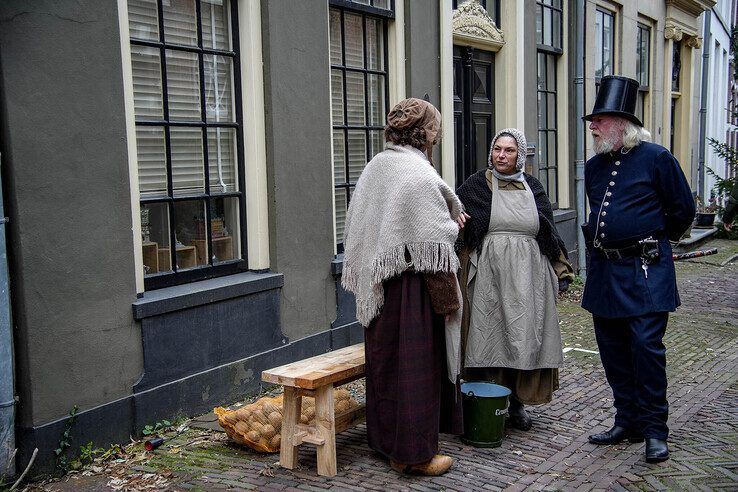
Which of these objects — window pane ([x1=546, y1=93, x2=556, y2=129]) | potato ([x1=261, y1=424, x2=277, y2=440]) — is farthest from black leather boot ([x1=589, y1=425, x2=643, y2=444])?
window pane ([x1=546, y1=93, x2=556, y2=129])

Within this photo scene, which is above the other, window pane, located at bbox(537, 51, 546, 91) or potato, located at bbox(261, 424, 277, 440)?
window pane, located at bbox(537, 51, 546, 91)

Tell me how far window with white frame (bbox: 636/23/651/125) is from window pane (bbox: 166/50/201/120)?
36.9 ft

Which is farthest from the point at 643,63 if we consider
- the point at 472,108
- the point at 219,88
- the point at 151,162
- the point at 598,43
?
the point at 151,162

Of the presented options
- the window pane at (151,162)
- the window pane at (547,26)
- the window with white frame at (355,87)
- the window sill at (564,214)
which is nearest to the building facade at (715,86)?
the window sill at (564,214)

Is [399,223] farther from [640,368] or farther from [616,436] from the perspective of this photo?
[616,436]

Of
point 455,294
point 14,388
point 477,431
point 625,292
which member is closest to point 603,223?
point 625,292

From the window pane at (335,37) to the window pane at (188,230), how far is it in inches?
81.7

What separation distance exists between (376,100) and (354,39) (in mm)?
670

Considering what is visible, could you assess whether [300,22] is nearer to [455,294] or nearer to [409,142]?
[409,142]

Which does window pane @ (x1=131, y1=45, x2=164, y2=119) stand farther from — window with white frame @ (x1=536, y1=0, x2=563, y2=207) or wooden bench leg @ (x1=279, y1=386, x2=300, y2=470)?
window with white frame @ (x1=536, y1=0, x2=563, y2=207)

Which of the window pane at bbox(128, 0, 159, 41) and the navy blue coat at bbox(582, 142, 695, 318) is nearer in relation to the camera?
the navy blue coat at bbox(582, 142, 695, 318)

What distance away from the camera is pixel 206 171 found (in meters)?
Answer: 5.71

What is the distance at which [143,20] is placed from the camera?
5.19 m

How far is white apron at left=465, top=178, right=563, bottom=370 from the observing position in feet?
16.1
